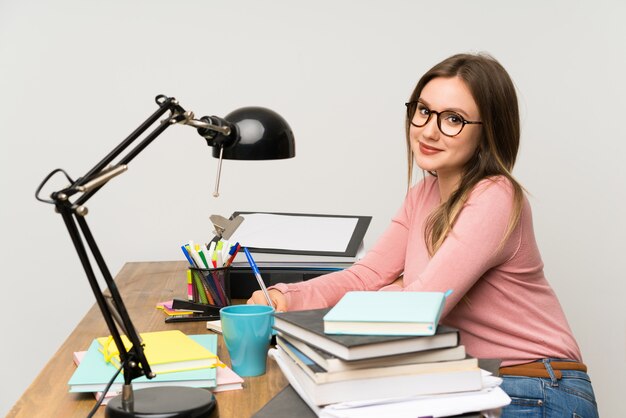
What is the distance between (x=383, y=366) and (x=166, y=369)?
37cm

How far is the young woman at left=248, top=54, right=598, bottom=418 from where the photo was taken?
137 cm

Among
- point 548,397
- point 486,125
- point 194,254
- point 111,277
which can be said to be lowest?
point 548,397

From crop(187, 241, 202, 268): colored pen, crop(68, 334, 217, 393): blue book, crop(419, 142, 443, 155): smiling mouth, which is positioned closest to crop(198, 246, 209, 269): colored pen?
crop(187, 241, 202, 268): colored pen

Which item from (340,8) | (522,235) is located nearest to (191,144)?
(340,8)

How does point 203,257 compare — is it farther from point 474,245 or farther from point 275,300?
point 474,245

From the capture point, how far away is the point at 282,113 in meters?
2.44

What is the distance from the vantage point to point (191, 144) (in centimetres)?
241

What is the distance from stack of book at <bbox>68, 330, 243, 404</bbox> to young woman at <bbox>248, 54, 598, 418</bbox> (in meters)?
0.36

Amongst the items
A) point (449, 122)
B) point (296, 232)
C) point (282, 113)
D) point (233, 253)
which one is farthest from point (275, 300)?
point (282, 113)

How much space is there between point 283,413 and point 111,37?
5.55 ft

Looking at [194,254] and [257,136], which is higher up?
[257,136]

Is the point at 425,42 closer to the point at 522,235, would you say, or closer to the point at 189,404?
the point at 522,235

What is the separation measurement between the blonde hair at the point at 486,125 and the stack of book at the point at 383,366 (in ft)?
1.84

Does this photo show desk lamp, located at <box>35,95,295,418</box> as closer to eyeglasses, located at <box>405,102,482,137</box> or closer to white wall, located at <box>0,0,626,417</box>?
eyeglasses, located at <box>405,102,482,137</box>
